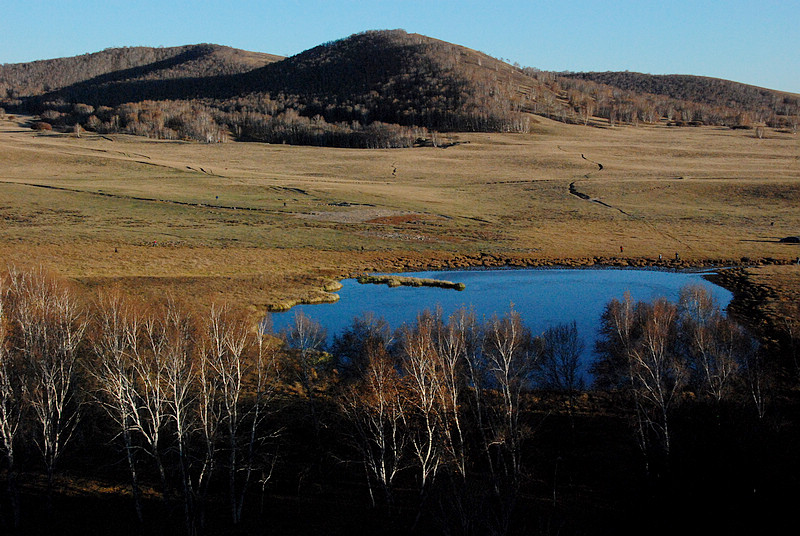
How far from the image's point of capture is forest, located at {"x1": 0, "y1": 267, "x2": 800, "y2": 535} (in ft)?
66.5

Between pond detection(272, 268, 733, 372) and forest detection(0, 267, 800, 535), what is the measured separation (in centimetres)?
860

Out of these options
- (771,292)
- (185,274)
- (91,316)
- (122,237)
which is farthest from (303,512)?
(122,237)

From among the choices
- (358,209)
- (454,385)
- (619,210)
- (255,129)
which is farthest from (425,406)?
(255,129)

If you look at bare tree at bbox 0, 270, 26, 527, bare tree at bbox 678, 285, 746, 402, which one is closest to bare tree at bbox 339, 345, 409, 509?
bare tree at bbox 0, 270, 26, 527

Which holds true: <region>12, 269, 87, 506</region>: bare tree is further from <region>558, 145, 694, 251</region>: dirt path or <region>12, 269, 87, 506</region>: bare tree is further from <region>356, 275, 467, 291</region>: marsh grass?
<region>558, 145, 694, 251</region>: dirt path

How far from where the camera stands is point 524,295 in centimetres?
5138

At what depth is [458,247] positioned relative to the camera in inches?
2680

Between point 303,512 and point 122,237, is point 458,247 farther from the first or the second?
point 303,512

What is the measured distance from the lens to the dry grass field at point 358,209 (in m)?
59.9

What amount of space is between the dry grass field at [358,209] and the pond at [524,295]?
15.5 feet

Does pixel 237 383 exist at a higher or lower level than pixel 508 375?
higher

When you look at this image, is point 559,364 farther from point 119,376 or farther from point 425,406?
point 119,376

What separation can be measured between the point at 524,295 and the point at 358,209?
39170 millimetres

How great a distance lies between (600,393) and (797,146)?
135726mm
